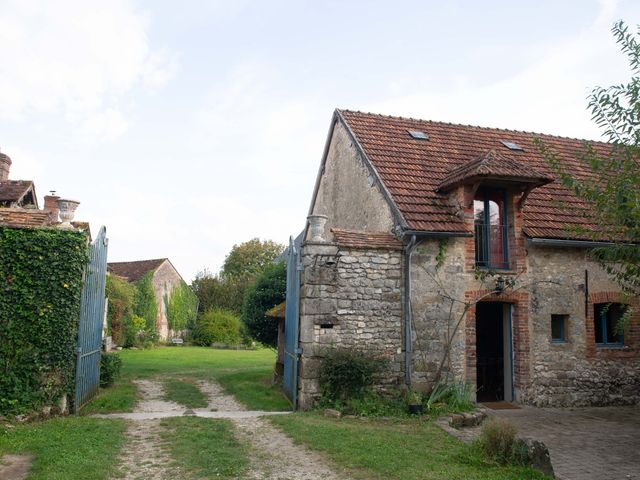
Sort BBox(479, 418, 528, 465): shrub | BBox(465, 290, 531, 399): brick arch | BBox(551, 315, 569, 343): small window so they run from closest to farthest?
BBox(479, 418, 528, 465): shrub
BBox(465, 290, 531, 399): brick arch
BBox(551, 315, 569, 343): small window

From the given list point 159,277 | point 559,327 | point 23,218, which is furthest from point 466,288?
point 159,277

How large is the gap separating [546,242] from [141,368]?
1348 centimetres

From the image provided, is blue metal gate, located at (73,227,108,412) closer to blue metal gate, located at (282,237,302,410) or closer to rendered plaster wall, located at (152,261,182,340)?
blue metal gate, located at (282,237,302,410)

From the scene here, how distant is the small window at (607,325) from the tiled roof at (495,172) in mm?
3641

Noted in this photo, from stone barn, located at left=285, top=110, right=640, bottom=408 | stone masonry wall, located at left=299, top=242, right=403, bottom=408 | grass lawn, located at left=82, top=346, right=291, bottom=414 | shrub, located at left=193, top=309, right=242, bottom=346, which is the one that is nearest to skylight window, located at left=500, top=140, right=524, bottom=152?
stone barn, located at left=285, top=110, right=640, bottom=408

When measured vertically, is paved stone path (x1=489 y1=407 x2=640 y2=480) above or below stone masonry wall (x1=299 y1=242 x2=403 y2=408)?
below

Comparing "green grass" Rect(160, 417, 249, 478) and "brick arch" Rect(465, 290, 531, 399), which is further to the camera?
"brick arch" Rect(465, 290, 531, 399)

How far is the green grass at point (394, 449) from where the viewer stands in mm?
6496

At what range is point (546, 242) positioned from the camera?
11852mm

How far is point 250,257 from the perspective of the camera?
56.6 m

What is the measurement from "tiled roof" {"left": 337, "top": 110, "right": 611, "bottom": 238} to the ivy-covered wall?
6689mm

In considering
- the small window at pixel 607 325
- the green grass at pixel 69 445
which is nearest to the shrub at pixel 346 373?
the green grass at pixel 69 445

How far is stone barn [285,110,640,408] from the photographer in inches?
427

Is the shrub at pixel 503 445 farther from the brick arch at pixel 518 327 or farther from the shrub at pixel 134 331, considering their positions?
the shrub at pixel 134 331
